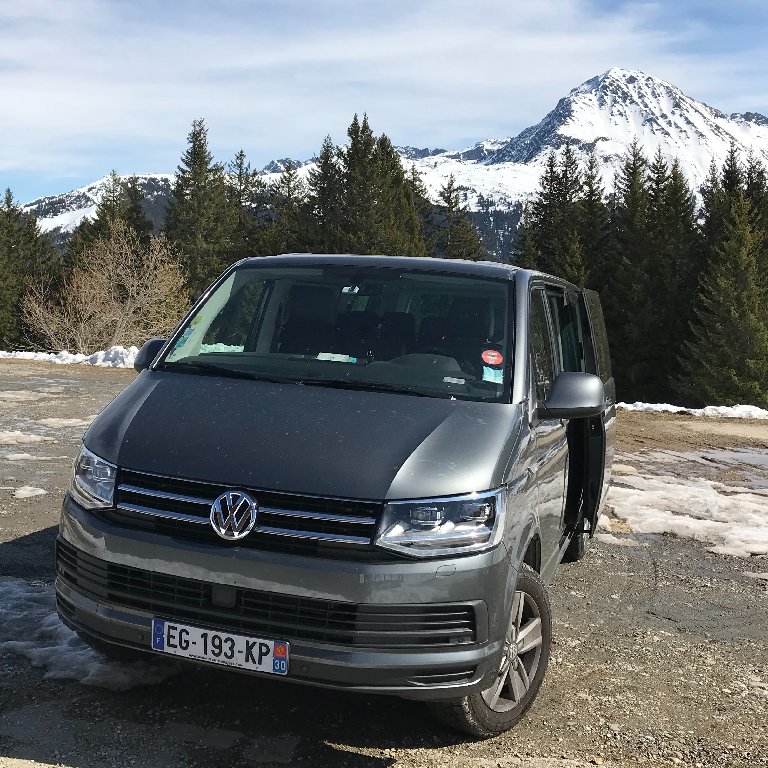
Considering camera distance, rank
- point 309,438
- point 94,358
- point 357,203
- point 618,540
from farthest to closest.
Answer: point 357,203 → point 94,358 → point 618,540 → point 309,438

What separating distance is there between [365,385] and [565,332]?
219cm

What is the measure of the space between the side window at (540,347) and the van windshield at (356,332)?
0.55ft

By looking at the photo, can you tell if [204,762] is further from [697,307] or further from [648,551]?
[697,307]

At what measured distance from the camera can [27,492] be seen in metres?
7.79

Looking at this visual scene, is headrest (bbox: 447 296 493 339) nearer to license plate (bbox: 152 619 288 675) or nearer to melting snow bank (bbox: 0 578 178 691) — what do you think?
license plate (bbox: 152 619 288 675)

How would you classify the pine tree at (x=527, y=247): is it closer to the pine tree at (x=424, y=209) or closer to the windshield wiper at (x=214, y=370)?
the pine tree at (x=424, y=209)

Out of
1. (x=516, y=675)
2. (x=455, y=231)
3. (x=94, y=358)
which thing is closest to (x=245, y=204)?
(x=455, y=231)

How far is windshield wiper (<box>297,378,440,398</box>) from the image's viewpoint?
12.7 ft

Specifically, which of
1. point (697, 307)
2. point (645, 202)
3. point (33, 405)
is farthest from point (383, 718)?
point (645, 202)

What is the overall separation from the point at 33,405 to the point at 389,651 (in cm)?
1215

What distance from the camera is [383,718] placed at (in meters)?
3.81

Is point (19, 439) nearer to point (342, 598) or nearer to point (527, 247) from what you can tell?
point (342, 598)

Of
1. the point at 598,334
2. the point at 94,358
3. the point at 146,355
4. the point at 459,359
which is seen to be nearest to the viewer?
the point at 459,359

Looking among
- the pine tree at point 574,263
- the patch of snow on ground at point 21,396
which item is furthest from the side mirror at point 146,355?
the pine tree at point 574,263
